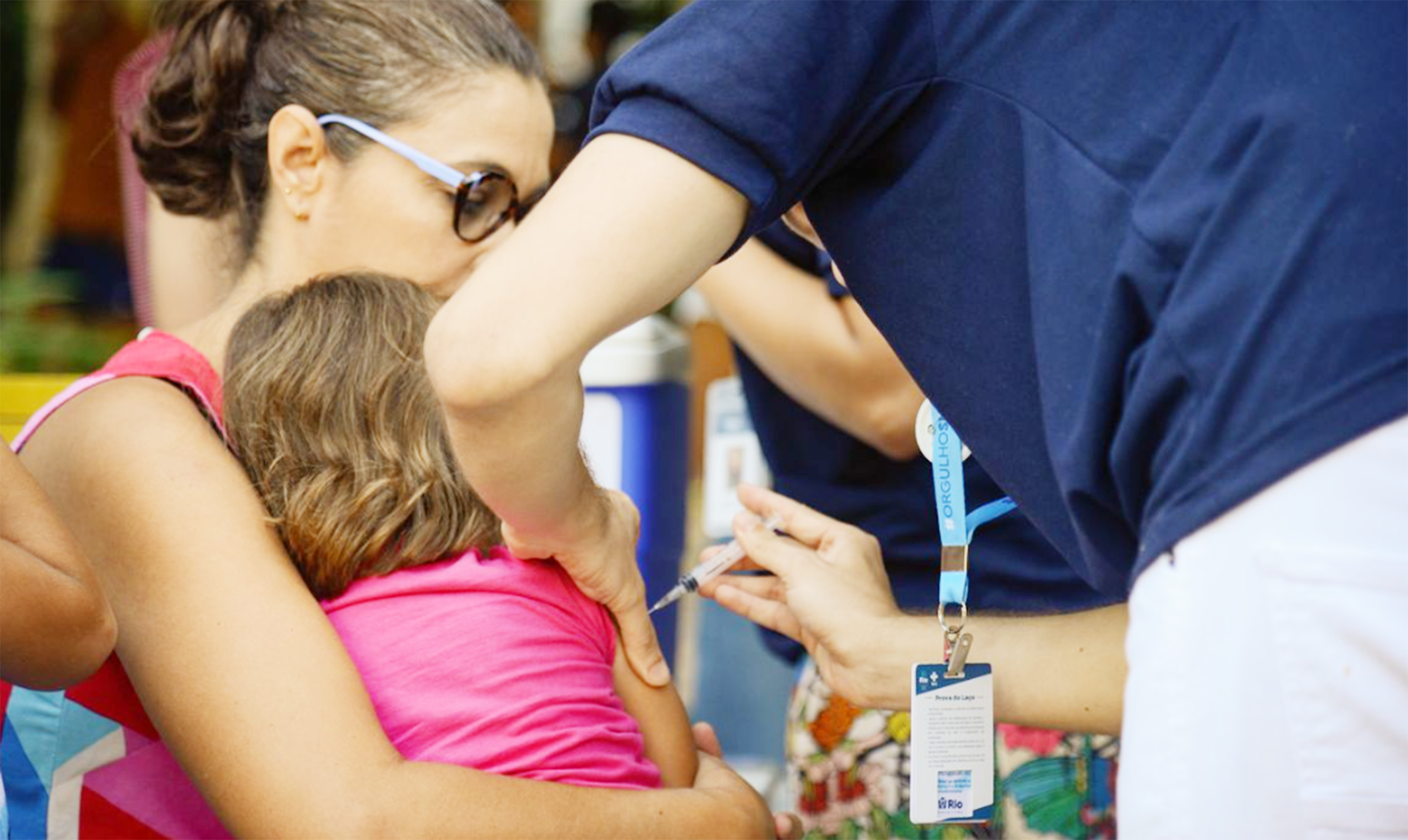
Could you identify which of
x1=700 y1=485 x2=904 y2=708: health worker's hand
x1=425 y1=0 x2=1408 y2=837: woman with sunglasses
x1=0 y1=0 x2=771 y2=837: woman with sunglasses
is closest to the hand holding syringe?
x1=700 y1=485 x2=904 y2=708: health worker's hand

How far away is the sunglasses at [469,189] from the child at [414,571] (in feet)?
0.88

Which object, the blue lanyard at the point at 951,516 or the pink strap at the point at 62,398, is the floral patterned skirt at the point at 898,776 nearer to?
the blue lanyard at the point at 951,516

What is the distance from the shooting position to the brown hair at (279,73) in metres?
2.08

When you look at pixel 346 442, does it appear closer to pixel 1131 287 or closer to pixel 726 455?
pixel 1131 287

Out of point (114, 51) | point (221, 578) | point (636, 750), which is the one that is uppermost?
point (114, 51)

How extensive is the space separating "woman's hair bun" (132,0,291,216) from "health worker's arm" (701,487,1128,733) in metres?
0.89

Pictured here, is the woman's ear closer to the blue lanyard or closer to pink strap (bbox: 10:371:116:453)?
pink strap (bbox: 10:371:116:453)

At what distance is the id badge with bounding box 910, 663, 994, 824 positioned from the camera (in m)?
1.63

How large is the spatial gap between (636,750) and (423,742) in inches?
10.0

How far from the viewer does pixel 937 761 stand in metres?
1.63

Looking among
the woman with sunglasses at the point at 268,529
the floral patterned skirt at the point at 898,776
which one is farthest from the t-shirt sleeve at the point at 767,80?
the floral patterned skirt at the point at 898,776

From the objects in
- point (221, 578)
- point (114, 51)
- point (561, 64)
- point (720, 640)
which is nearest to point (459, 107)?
point (221, 578)

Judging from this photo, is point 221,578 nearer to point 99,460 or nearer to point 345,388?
point 99,460

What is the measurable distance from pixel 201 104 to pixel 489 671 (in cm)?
97
